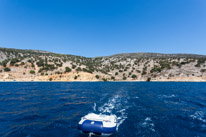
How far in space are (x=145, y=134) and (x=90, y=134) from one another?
464cm

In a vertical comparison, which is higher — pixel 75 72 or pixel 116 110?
pixel 116 110

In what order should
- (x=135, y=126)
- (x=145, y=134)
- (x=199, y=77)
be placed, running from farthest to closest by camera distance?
(x=199, y=77)
(x=135, y=126)
(x=145, y=134)

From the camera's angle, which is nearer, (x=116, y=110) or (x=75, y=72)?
(x=116, y=110)

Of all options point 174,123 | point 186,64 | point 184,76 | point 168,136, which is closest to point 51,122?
point 168,136

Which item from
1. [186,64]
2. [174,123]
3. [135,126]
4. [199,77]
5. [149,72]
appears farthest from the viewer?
[149,72]

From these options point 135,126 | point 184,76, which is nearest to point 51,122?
point 135,126

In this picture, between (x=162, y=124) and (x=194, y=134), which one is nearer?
(x=194, y=134)

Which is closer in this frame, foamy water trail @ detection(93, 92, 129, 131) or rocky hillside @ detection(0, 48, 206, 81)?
foamy water trail @ detection(93, 92, 129, 131)

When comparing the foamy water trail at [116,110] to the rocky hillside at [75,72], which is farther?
the rocky hillside at [75,72]

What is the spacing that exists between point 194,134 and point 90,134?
29.1 ft

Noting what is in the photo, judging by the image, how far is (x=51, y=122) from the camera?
11984 mm

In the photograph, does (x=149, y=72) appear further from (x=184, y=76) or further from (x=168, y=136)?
(x=168, y=136)

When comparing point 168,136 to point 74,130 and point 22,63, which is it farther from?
point 22,63

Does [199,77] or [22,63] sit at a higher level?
[22,63]
